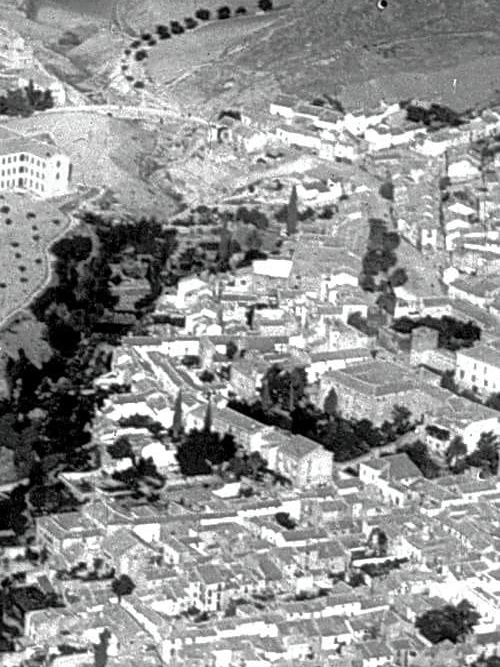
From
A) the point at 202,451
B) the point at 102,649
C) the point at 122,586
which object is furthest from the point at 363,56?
the point at 102,649

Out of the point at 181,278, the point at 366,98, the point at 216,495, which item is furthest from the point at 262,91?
the point at 216,495

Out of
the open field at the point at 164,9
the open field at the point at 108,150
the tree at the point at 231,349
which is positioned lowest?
the open field at the point at 164,9

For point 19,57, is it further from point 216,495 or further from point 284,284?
point 216,495

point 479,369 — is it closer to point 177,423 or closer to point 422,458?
point 422,458

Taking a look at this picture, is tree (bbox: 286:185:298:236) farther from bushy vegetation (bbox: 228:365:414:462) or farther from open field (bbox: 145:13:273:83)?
open field (bbox: 145:13:273:83)

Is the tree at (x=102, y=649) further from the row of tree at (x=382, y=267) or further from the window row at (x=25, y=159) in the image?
the window row at (x=25, y=159)

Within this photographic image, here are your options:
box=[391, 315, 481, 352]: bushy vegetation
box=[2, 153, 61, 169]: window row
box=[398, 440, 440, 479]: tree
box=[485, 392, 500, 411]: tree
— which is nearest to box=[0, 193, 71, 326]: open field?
box=[2, 153, 61, 169]: window row

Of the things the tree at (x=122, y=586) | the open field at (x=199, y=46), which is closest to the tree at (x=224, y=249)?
the open field at (x=199, y=46)

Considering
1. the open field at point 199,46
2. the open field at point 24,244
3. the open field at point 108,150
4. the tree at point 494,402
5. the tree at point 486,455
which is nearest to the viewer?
the tree at point 486,455

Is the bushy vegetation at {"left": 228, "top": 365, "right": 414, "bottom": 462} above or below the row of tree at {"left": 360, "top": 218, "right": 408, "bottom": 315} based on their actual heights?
above
